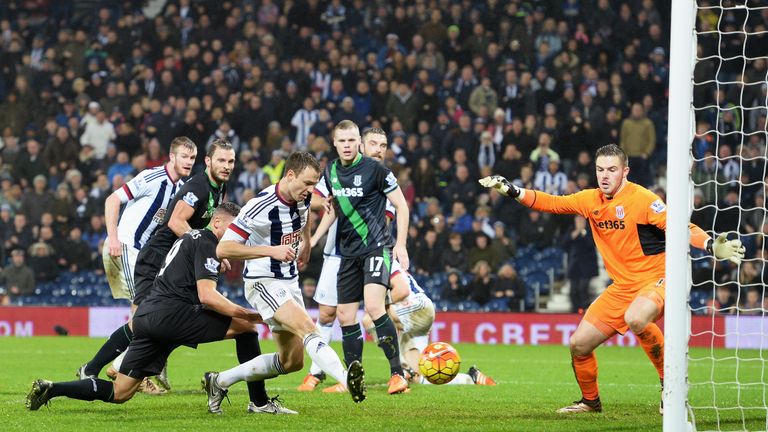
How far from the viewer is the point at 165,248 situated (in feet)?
32.5

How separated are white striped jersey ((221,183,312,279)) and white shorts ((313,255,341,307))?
2.49 m

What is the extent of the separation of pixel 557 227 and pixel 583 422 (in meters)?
11.5

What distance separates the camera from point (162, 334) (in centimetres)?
798

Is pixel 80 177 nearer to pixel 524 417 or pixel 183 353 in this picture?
pixel 183 353

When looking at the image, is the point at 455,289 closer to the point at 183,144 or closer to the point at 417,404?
the point at 183,144

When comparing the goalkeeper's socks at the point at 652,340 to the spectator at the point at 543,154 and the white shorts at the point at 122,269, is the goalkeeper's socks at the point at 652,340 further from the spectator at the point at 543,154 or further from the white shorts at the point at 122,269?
the spectator at the point at 543,154

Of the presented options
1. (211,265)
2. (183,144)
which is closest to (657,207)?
(211,265)

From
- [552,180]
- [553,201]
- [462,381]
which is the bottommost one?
[462,381]

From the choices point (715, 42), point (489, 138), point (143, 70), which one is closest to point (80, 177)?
point (143, 70)

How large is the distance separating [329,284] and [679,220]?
194 inches

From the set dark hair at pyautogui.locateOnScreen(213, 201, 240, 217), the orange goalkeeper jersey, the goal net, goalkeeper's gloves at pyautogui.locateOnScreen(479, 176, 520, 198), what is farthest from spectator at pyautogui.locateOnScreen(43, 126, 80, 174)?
the orange goalkeeper jersey

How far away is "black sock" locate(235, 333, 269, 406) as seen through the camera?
838 cm

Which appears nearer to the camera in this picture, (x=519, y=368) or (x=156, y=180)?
(x=156, y=180)

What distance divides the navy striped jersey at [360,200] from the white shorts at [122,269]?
2015mm
